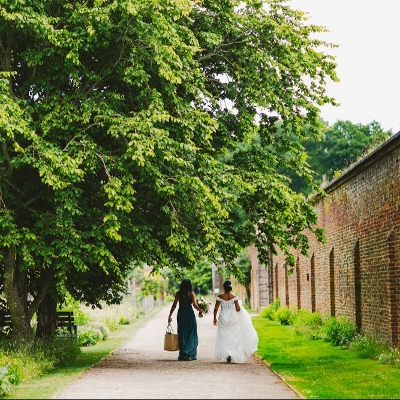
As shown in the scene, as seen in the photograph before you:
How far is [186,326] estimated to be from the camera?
19141mm

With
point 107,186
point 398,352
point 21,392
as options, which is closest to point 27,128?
point 107,186

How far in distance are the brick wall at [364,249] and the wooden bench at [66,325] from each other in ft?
26.1

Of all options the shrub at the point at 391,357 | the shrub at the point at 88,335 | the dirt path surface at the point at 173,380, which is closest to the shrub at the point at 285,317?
the shrub at the point at 88,335

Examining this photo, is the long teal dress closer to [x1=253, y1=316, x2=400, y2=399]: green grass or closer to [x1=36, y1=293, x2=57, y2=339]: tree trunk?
[x1=253, y1=316, x2=400, y2=399]: green grass

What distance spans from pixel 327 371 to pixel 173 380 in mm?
3562

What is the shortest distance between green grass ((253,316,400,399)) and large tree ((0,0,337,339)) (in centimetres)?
258

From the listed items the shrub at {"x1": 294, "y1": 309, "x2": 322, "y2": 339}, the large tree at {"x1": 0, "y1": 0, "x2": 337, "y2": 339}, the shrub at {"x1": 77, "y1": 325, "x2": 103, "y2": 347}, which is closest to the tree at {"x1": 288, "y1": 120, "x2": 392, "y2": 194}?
the shrub at {"x1": 294, "y1": 309, "x2": 322, "y2": 339}

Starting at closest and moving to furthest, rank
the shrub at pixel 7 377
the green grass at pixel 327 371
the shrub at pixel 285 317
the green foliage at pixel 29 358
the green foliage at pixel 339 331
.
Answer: the shrub at pixel 7 377 → the green grass at pixel 327 371 → the green foliage at pixel 29 358 → the green foliage at pixel 339 331 → the shrub at pixel 285 317

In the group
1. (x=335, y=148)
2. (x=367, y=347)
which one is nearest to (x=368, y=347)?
(x=367, y=347)

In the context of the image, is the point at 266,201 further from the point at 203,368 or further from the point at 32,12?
the point at 32,12

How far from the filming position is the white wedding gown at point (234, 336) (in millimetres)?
18344

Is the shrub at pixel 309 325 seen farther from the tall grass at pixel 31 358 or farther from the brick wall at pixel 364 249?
the tall grass at pixel 31 358

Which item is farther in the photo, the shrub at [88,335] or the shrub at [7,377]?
the shrub at [88,335]

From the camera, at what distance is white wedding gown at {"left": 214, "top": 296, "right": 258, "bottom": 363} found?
18.3m
